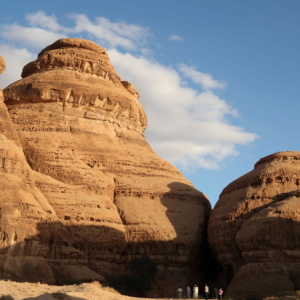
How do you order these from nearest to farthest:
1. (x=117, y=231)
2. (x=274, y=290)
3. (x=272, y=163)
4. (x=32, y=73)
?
1. (x=274, y=290)
2. (x=117, y=231)
3. (x=272, y=163)
4. (x=32, y=73)

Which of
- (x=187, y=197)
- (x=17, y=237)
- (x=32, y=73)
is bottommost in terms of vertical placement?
(x=17, y=237)

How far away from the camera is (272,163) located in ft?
136

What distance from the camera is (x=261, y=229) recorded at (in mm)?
36938

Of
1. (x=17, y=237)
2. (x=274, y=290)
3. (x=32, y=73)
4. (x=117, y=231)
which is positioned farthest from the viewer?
(x=32, y=73)

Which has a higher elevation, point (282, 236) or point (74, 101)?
point (74, 101)

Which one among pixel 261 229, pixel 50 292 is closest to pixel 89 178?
pixel 261 229

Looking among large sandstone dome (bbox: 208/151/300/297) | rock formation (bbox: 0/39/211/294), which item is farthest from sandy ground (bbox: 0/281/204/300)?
large sandstone dome (bbox: 208/151/300/297)

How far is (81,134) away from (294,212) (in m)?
17.9

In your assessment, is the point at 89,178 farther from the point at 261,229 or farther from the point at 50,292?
the point at 50,292

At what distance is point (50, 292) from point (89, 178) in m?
14.2

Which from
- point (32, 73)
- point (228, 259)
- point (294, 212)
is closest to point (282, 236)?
point (294, 212)

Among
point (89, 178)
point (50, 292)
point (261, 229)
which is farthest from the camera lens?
point (89, 178)

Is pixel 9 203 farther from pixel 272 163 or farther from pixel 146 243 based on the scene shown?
pixel 272 163

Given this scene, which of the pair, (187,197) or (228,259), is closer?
(228,259)
